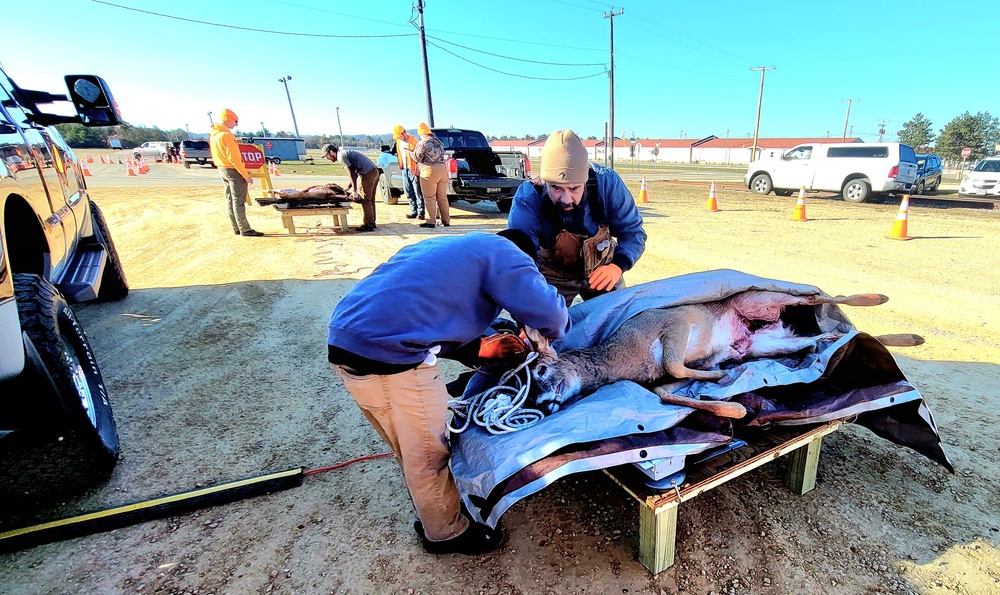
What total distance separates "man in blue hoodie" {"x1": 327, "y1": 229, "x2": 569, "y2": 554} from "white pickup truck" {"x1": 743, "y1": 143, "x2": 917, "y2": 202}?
13107mm

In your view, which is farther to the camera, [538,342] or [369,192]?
[369,192]

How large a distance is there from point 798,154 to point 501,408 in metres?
15.7

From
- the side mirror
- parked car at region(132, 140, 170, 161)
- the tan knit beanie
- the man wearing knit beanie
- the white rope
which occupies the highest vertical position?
parked car at region(132, 140, 170, 161)

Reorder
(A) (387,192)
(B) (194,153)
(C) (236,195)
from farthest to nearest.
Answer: (B) (194,153), (A) (387,192), (C) (236,195)

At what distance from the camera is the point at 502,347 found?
2406mm

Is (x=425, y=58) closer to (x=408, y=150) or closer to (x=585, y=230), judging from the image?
(x=408, y=150)

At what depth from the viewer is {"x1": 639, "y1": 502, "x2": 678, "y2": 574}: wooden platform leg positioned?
1856 mm

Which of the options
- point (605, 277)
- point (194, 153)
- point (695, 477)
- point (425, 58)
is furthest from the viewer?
point (194, 153)

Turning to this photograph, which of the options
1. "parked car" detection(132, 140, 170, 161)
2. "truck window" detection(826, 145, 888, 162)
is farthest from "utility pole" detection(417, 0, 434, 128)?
"parked car" detection(132, 140, 170, 161)

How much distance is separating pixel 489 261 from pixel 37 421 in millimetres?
2061

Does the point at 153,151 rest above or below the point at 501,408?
above

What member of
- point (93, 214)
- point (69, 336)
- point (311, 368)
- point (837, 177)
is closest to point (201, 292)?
point (93, 214)

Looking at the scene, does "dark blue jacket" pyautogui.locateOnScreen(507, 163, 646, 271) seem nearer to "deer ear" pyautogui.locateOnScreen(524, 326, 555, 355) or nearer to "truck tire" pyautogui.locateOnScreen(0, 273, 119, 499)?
"deer ear" pyautogui.locateOnScreen(524, 326, 555, 355)

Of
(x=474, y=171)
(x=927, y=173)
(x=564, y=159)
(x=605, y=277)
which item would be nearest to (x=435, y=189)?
(x=474, y=171)
